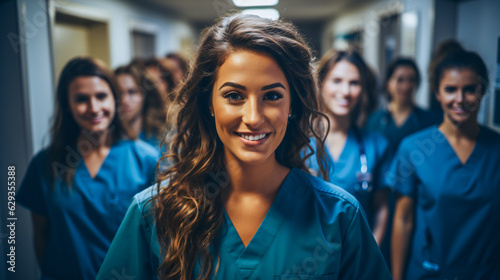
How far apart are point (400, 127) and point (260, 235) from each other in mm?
1414

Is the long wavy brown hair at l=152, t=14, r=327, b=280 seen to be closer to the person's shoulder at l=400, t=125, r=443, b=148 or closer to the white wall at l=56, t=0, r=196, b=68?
the person's shoulder at l=400, t=125, r=443, b=148

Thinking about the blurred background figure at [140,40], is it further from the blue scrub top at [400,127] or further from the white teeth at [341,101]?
the white teeth at [341,101]

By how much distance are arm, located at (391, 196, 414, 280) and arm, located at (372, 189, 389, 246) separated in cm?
11

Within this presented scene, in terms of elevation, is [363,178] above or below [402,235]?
above

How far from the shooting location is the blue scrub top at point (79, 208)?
118cm

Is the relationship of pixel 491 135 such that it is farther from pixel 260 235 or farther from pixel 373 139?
pixel 260 235

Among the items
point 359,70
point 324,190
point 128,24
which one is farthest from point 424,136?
point 128,24

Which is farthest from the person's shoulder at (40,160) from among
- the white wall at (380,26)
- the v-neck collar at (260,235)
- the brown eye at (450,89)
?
the white wall at (380,26)

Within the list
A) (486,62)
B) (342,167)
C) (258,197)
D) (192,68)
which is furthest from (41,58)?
(486,62)

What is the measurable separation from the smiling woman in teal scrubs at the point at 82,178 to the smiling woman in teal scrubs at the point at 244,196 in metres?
0.39

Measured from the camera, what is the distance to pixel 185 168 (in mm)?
901

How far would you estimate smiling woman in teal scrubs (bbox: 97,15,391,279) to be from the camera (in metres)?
0.77

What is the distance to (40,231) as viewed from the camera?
1280 millimetres

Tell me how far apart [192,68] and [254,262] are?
498 millimetres
